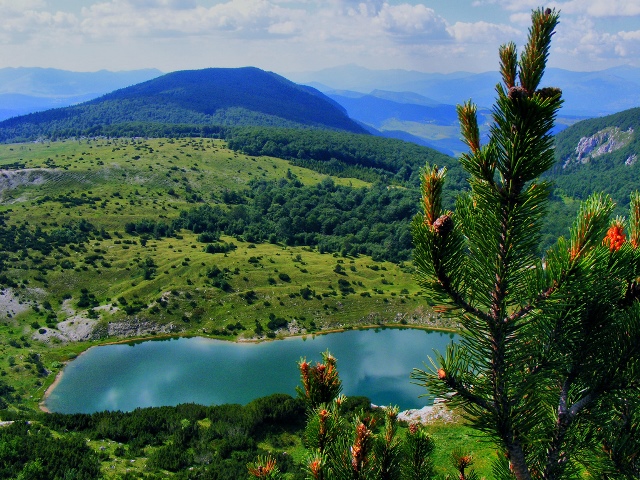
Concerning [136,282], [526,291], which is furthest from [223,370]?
[526,291]

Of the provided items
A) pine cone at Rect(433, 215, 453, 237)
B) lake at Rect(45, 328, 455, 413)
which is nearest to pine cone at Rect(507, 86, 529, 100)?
pine cone at Rect(433, 215, 453, 237)

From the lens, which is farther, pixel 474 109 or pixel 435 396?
pixel 435 396

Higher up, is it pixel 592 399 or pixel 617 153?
pixel 592 399

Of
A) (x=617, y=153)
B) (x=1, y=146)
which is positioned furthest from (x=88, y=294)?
(x=617, y=153)

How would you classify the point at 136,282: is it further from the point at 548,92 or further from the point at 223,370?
the point at 548,92

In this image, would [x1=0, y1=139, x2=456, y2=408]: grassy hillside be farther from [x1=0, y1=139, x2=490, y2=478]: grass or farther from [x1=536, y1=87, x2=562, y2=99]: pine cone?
[x1=536, y1=87, x2=562, y2=99]: pine cone

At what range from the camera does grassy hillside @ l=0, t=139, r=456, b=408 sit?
1941 inches

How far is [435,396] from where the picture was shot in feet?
10.5

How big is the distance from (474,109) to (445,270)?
0.99 metres

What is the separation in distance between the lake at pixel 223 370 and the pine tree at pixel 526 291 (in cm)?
3214

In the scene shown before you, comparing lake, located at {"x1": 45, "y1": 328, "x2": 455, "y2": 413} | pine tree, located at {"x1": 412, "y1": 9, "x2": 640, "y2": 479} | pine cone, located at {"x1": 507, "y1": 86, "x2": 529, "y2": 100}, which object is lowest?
lake, located at {"x1": 45, "y1": 328, "x2": 455, "y2": 413}

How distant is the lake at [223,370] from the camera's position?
125ft

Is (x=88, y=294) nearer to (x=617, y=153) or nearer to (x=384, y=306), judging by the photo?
(x=384, y=306)

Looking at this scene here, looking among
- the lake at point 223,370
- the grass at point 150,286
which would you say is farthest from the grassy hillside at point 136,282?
the lake at point 223,370
